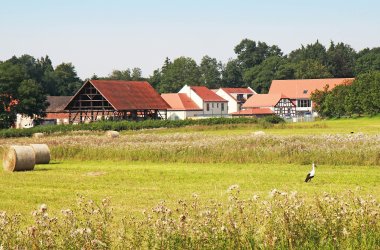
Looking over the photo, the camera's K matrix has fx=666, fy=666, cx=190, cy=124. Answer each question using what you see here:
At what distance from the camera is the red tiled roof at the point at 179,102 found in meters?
135

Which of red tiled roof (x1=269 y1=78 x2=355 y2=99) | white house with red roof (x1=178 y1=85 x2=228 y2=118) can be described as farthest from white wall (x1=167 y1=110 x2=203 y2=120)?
red tiled roof (x1=269 y1=78 x2=355 y2=99)

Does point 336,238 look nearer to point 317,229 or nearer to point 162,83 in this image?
point 317,229

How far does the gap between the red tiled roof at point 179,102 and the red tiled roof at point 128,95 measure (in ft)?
109

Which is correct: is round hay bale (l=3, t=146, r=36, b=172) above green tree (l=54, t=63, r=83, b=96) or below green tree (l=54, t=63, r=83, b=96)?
below

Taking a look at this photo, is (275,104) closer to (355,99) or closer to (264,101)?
(264,101)

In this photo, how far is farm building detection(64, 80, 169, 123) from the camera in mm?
91625

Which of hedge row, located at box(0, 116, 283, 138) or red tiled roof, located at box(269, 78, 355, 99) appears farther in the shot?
red tiled roof, located at box(269, 78, 355, 99)

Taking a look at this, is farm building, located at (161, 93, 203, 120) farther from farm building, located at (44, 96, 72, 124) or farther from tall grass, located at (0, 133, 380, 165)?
tall grass, located at (0, 133, 380, 165)

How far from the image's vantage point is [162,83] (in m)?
192

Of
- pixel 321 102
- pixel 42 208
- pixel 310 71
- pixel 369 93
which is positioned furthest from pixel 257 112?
pixel 42 208

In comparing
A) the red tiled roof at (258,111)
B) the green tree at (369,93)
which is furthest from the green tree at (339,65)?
the green tree at (369,93)

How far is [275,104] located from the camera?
137375mm

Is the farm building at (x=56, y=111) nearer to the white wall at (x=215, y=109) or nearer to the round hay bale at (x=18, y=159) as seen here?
the white wall at (x=215, y=109)

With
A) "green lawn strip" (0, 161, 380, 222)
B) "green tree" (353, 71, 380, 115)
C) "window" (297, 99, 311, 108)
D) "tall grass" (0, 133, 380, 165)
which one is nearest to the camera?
"green lawn strip" (0, 161, 380, 222)
